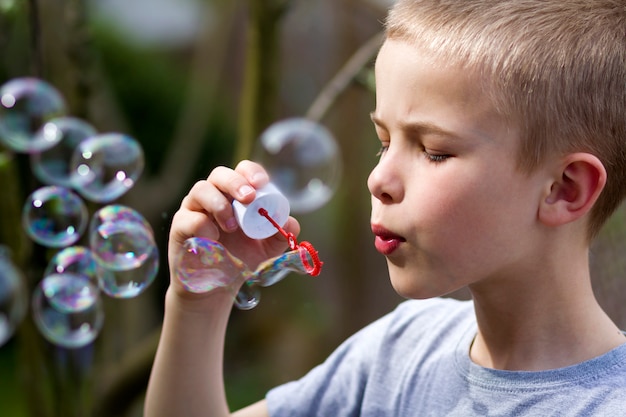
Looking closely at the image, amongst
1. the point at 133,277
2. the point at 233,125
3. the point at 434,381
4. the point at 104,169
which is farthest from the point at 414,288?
the point at 233,125

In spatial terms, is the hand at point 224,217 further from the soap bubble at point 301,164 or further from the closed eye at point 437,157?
the soap bubble at point 301,164

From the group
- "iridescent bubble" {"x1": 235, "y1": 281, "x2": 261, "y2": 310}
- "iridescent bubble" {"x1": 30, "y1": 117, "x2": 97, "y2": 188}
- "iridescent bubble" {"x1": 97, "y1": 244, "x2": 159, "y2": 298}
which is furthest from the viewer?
"iridescent bubble" {"x1": 30, "y1": 117, "x2": 97, "y2": 188}

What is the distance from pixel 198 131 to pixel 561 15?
2.62 metres

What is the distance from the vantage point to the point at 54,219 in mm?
1782

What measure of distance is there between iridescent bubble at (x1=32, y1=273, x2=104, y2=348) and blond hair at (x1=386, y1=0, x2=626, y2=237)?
95 centimetres

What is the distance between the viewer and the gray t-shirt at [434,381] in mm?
1094

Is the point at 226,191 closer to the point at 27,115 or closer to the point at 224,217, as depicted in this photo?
the point at 224,217

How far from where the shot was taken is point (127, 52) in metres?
4.91

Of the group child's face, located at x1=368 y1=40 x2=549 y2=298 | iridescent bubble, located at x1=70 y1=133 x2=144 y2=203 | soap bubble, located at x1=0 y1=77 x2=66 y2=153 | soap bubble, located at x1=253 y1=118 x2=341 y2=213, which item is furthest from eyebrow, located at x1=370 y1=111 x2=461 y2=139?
soap bubble, located at x1=0 y1=77 x2=66 y2=153

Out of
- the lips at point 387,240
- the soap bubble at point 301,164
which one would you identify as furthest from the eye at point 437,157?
the soap bubble at point 301,164

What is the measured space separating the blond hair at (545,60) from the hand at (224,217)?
30 centimetres

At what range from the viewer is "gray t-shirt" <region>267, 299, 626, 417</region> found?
1.09 metres

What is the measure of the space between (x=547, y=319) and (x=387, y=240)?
26 cm

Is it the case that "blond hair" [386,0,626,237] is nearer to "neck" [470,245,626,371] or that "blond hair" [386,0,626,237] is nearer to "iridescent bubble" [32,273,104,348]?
"neck" [470,245,626,371]
